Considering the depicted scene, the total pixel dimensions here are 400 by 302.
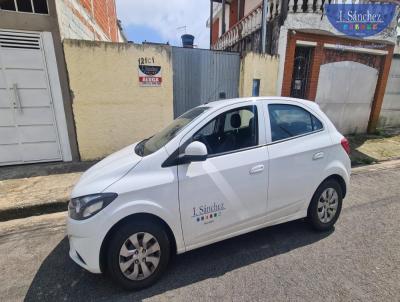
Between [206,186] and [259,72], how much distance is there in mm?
5143

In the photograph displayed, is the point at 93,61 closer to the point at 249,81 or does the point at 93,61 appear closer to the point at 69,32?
the point at 69,32

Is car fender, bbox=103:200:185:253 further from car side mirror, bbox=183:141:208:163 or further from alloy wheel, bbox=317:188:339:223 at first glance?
alloy wheel, bbox=317:188:339:223

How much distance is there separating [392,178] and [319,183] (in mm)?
3274

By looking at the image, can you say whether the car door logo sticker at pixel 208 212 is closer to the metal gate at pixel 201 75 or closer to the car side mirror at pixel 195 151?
the car side mirror at pixel 195 151

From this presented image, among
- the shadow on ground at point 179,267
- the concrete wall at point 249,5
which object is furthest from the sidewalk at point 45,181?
the concrete wall at point 249,5

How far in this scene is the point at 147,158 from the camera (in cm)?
234

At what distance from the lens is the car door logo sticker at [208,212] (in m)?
2.39

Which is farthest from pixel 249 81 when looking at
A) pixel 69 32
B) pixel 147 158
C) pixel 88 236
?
pixel 88 236

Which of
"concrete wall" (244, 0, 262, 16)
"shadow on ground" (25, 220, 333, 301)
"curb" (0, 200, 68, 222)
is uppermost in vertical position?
"concrete wall" (244, 0, 262, 16)

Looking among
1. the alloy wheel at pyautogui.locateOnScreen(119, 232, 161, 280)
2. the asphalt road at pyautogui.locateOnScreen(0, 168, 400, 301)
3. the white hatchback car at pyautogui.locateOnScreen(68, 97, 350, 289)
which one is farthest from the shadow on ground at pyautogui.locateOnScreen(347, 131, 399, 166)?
the alloy wheel at pyautogui.locateOnScreen(119, 232, 161, 280)

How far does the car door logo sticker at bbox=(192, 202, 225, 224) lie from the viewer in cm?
239

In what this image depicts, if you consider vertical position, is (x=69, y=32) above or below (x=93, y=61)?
above

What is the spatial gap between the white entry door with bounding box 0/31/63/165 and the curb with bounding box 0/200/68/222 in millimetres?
2013

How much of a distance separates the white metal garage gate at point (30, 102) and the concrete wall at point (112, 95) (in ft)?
1.20
